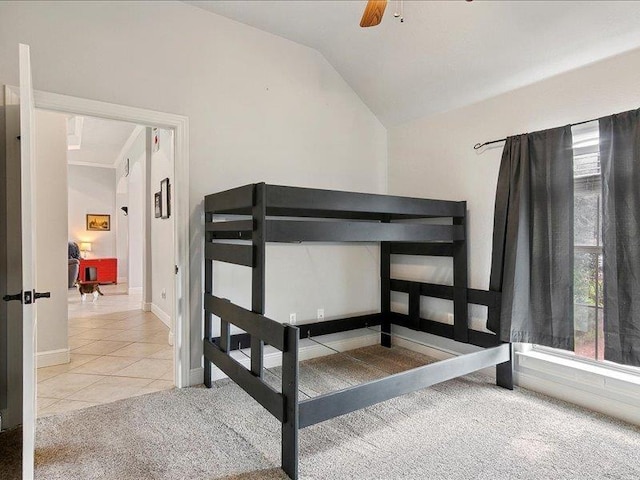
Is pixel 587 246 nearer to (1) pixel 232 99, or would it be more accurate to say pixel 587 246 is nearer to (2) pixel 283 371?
(2) pixel 283 371

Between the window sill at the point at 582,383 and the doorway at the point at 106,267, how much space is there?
265cm

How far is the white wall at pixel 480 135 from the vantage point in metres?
2.26

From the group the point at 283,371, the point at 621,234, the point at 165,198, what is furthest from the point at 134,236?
the point at 621,234

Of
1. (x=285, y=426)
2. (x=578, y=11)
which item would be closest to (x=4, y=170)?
(x=285, y=426)

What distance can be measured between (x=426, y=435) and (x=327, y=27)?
9.74 feet

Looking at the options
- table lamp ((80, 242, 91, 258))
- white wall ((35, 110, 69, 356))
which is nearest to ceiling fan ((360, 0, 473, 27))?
white wall ((35, 110, 69, 356))

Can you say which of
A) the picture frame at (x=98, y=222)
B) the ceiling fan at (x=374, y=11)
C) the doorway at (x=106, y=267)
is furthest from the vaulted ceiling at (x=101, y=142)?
the ceiling fan at (x=374, y=11)

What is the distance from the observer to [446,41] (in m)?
2.65

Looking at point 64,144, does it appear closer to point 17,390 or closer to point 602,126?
point 17,390

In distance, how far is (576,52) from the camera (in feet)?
7.50

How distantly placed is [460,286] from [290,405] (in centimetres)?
186

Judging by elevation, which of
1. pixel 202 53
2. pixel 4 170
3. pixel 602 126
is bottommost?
pixel 4 170

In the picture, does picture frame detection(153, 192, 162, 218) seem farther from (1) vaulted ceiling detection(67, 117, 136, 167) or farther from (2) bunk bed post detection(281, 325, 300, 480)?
(2) bunk bed post detection(281, 325, 300, 480)

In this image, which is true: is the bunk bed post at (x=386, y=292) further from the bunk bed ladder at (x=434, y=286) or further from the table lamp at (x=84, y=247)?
the table lamp at (x=84, y=247)
